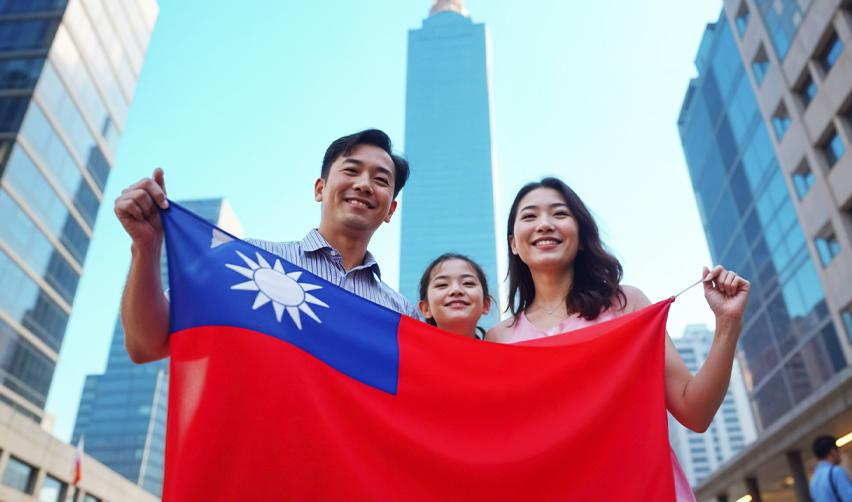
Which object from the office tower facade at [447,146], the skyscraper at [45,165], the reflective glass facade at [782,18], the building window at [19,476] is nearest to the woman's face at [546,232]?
the reflective glass facade at [782,18]

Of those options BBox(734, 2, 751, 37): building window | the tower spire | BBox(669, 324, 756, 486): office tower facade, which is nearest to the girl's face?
BBox(734, 2, 751, 37): building window

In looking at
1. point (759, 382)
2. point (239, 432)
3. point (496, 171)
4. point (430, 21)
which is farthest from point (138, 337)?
point (430, 21)

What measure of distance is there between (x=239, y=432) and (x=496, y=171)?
506ft

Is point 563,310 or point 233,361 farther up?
point 563,310

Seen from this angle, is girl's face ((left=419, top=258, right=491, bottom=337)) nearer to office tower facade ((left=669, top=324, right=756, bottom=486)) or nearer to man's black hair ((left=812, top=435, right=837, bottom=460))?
man's black hair ((left=812, top=435, right=837, bottom=460))

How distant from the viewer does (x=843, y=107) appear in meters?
22.3

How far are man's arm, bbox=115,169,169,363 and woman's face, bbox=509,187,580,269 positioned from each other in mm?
1868

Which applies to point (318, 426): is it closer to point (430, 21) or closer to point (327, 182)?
point (327, 182)

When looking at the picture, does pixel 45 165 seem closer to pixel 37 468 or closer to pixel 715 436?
pixel 37 468

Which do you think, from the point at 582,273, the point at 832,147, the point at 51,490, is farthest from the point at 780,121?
the point at 51,490

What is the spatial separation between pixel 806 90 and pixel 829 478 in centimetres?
2356

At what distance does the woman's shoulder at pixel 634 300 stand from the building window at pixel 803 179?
26.2m

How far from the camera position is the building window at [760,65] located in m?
29.4

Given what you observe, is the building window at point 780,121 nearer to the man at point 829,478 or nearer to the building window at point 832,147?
the building window at point 832,147
